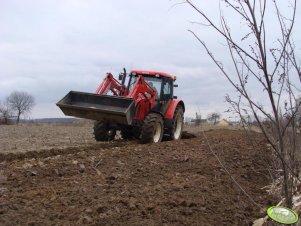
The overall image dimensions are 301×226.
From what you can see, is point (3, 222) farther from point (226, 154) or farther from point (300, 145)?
point (226, 154)

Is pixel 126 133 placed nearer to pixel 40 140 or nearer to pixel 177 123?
pixel 177 123

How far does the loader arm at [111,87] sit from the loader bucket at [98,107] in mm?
698

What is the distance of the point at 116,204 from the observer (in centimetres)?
524

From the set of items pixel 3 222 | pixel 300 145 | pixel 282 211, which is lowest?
pixel 3 222

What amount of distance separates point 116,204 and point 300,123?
2458 millimetres

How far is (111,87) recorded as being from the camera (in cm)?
1353

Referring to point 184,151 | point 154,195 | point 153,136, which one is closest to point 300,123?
point 154,195

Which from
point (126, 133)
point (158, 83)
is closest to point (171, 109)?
point (158, 83)

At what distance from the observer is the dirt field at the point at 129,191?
488 cm

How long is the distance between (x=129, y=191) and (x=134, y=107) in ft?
19.7

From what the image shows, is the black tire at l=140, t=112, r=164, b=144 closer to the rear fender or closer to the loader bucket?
the loader bucket

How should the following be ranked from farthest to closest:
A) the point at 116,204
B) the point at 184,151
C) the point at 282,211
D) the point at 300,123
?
the point at 184,151 → the point at 116,204 → the point at 300,123 → the point at 282,211

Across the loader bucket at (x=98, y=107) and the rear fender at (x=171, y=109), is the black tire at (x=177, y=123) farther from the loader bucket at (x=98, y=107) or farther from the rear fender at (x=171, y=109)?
the loader bucket at (x=98, y=107)

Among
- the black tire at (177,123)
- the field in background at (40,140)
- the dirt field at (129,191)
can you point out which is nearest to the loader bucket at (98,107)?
the field in background at (40,140)
